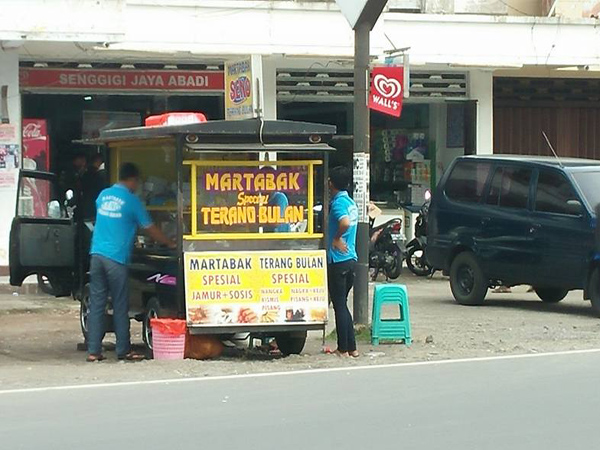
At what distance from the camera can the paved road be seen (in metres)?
7.98

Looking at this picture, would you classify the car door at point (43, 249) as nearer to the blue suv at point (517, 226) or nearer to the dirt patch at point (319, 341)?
the dirt patch at point (319, 341)

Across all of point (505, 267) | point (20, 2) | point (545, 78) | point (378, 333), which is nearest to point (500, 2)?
point (545, 78)

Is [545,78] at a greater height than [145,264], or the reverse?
[545,78]

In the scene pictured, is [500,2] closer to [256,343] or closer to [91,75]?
[91,75]

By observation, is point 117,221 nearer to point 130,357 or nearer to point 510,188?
point 130,357

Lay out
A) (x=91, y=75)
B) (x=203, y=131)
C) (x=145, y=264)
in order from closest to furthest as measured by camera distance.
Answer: (x=203, y=131)
(x=145, y=264)
(x=91, y=75)

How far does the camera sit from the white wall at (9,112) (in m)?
18.6

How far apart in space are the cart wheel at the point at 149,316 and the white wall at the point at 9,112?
715 cm

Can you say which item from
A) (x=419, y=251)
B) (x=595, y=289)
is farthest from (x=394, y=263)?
(x=595, y=289)

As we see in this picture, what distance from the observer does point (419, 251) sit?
21016 millimetres

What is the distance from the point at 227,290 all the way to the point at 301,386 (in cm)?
171

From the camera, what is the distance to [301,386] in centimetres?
1008

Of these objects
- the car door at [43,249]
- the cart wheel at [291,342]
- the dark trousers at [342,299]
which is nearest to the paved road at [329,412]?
the dark trousers at [342,299]

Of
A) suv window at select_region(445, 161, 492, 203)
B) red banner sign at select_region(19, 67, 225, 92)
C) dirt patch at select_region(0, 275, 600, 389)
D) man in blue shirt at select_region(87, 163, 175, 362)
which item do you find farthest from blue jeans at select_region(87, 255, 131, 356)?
red banner sign at select_region(19, 67, 225, 92)
